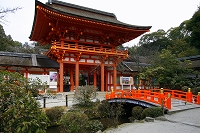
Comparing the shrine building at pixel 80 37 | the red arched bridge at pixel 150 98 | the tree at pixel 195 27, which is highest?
the tree at pixel 195 27

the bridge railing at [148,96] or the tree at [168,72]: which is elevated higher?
the tree at [168,72]

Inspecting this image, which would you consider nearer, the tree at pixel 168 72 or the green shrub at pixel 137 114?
the green shrub at pixel 137 114

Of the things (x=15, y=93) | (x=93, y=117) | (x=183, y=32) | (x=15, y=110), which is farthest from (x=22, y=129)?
(x=183, y=32)

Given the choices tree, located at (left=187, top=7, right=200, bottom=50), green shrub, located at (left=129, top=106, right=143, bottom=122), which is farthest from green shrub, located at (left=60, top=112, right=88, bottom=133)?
tree, located at (left=187, top=7, right=200, bottom=50)

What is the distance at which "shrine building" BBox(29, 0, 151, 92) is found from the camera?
678 inches

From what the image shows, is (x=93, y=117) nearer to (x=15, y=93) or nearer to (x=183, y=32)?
(x=15, y=93)

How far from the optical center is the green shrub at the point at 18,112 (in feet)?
10.2

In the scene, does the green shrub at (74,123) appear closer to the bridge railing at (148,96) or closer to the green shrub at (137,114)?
the green shrub at (137,114)

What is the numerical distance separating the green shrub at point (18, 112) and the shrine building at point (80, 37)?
13085mm

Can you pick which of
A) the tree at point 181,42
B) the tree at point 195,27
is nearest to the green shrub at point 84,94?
the tree at point 195,27

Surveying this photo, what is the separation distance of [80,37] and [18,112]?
17.3 meters

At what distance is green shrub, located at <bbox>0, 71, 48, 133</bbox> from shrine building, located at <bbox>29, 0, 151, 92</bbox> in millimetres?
13085

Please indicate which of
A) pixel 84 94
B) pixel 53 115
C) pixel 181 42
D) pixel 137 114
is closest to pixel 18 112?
pixel 53 115

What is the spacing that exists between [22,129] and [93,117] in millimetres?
10338
